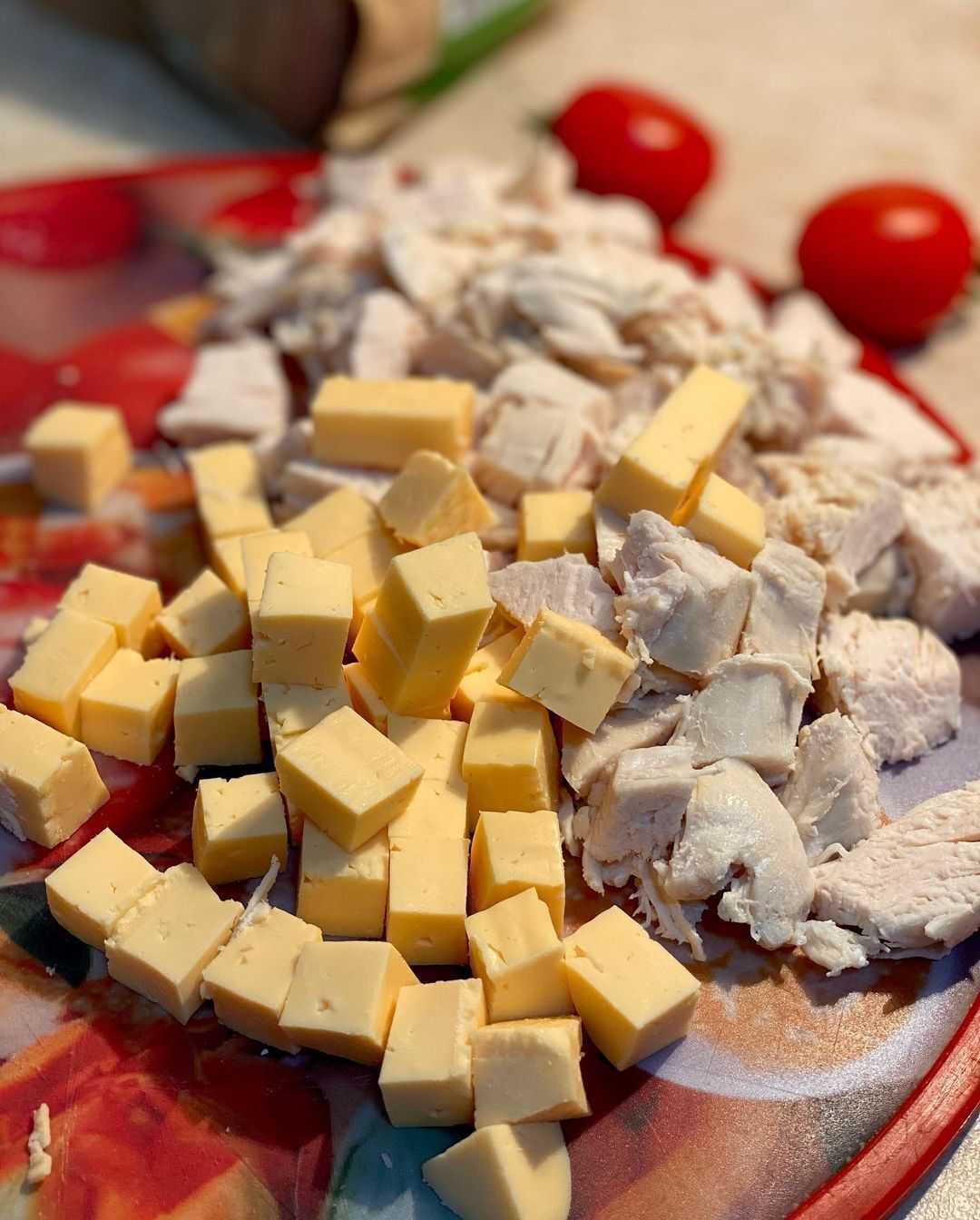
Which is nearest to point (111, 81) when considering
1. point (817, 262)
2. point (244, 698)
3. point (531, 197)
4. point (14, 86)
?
point (14, 86)

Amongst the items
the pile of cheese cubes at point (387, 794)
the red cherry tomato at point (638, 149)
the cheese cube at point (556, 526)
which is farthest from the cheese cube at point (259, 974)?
the red cherry tomato at point (638, 149)

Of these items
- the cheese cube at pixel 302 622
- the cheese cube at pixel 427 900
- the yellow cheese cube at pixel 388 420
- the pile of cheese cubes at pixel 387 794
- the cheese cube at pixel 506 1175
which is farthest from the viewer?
the yellow cheese cube at pixel 388 420

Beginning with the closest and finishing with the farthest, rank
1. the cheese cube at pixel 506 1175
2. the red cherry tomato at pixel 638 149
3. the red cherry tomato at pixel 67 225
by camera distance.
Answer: the cheese cube at pixel 506 1175, the red cherry tomato at pixel 67 225, the red cherry tomato at pixel 638 149

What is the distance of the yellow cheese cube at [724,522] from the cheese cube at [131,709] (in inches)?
41.6

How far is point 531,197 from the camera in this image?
134 inches

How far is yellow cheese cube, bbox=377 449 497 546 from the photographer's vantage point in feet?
7.33

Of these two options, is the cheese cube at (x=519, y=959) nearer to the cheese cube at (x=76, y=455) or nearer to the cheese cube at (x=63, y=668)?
the cheese cube at (x=63, y=668)

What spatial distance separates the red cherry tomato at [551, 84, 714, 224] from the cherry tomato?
19.7 inches

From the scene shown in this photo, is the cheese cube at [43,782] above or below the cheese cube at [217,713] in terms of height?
below

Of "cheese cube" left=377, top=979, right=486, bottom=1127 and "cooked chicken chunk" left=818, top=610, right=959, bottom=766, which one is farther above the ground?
"cooked chicken chunk" left=818, top=610, right=959, bottom=766

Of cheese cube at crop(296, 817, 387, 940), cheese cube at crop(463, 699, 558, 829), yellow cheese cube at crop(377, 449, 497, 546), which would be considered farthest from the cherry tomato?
cheese cube at crop(296, 817, 387, 940)

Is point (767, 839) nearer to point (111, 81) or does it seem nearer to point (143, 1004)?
point (143, 1004)

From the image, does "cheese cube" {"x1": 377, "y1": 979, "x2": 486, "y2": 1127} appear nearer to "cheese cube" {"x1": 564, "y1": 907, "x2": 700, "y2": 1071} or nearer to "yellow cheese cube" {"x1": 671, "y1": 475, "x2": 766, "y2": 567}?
"cheese cube" {"x1": 564, "y1": 907, "x2": 700, "y2": 1071}

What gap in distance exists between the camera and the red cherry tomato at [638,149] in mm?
3754
